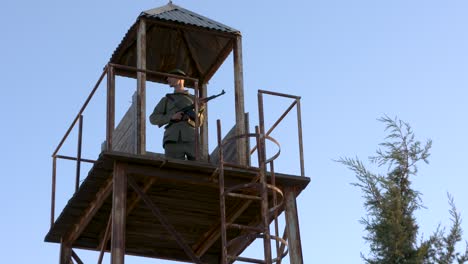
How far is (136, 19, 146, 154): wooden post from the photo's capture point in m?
20.8

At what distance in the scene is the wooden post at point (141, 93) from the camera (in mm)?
20844

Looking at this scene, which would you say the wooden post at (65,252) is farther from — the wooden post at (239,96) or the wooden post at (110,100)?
the wooden post at (239,96)

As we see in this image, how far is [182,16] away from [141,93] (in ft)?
7.20

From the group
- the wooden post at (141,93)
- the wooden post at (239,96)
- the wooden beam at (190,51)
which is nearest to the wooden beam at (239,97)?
the wooden post at (239,96)

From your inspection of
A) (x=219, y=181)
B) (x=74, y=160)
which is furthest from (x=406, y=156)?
(x=74, y=160)

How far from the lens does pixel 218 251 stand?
78.6 ft

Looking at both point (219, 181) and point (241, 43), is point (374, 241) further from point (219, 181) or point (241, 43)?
point (241, 43)

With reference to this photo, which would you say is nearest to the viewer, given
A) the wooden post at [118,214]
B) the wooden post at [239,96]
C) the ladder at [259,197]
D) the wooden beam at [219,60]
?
the ladder at [259,197]

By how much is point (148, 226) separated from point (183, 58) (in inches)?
132

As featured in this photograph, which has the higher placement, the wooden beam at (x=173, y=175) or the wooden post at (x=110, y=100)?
the wooden post at (x=110, y=100)

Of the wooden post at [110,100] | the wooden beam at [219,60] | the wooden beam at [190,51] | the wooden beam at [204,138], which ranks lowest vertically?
the wooden post at [110,100]

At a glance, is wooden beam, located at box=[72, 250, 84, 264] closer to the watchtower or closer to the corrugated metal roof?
the watchtower

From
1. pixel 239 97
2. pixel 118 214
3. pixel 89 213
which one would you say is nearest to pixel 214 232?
pixel 89 213

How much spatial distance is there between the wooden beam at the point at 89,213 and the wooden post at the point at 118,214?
0.59 m
